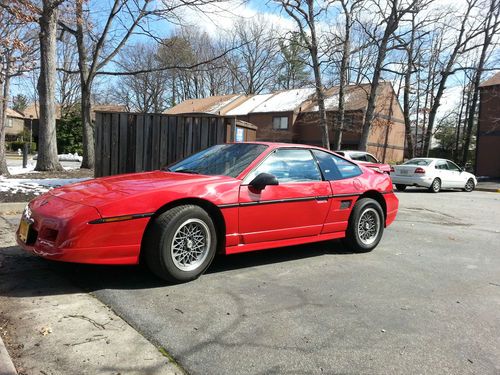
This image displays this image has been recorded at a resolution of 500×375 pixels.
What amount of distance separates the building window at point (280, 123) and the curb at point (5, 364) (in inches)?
1491

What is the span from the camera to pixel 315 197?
16.8ft

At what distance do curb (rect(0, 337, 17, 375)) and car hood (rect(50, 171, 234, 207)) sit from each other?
1406mm

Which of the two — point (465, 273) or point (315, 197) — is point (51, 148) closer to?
point (315, 197)

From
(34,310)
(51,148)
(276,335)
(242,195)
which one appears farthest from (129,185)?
(51,148)

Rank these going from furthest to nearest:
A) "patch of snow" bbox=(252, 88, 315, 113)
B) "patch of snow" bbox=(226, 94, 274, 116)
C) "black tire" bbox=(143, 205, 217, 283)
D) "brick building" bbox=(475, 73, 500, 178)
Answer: "patch of snow" bbox=(226, 94, 274, 116), "patch of snow" bbox=(252, 88, 315, 113), "brick building" bbox=(475, 73, 500, 178), "black tire" bbox=(143, 205, 217, 283)

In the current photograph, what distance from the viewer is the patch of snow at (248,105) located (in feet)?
144

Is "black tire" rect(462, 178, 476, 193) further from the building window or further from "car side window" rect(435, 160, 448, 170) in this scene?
the building window

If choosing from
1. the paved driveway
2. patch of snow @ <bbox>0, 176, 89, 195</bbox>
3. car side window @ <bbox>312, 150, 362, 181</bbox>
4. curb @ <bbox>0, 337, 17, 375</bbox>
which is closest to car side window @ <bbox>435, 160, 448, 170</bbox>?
the paved driveway

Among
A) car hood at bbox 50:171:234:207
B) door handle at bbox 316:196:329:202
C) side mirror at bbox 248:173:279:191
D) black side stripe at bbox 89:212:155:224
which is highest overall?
side mirror at bbox 248:173:279:191

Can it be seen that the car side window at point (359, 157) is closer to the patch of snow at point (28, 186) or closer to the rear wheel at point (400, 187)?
the rear wheel at point (400, 187)

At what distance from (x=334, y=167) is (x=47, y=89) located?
33.2 ft

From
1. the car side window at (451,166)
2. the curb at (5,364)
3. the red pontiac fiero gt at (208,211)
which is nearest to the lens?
the curb at (5,364)

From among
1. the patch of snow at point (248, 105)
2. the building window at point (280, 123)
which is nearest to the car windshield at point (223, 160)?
the building window at point (280, 123)

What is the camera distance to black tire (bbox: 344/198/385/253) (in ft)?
18.4
